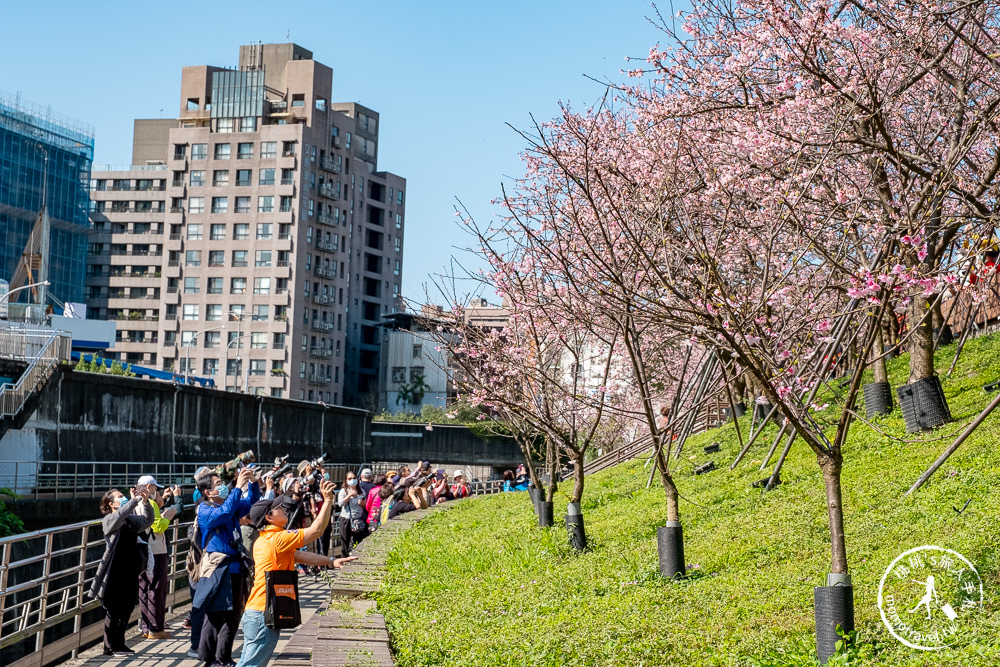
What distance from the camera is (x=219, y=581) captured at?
9.80 meters

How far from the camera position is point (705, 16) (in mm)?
16906

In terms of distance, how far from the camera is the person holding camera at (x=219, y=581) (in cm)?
977

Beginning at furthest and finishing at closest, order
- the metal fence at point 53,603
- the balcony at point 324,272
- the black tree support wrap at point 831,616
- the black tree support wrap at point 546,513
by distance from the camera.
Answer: the balcony at point 324,272
the black tree support wrap at point 546,513
the metal fence at point 53,603
the black tree support wrap at point 831,616

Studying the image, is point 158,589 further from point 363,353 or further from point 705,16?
point 363,353

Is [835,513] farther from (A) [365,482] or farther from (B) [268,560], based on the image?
(A) [365,482]

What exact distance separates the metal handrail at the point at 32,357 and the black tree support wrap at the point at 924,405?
23648mm

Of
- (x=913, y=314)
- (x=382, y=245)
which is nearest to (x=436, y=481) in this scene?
(x=913, y=314)

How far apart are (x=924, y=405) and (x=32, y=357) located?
1047 inches

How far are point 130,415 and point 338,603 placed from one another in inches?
1104

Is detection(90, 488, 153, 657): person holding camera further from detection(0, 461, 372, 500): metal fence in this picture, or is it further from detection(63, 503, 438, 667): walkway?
detection(0, 461, 372, 500): metal fence

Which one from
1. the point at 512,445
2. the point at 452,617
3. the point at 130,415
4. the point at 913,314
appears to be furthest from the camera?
the point at 512,445

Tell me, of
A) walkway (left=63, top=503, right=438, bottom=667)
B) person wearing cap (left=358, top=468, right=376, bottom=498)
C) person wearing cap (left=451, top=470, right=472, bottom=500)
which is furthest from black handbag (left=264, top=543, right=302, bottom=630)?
person wearing cap (left=451, top=470, right=472, bottom=500)

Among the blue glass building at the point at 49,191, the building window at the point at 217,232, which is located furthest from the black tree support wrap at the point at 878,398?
the building window at the point at 217,232

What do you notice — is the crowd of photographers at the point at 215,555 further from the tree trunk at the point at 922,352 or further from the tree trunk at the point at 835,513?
the tree trunk at the point at 922,352
